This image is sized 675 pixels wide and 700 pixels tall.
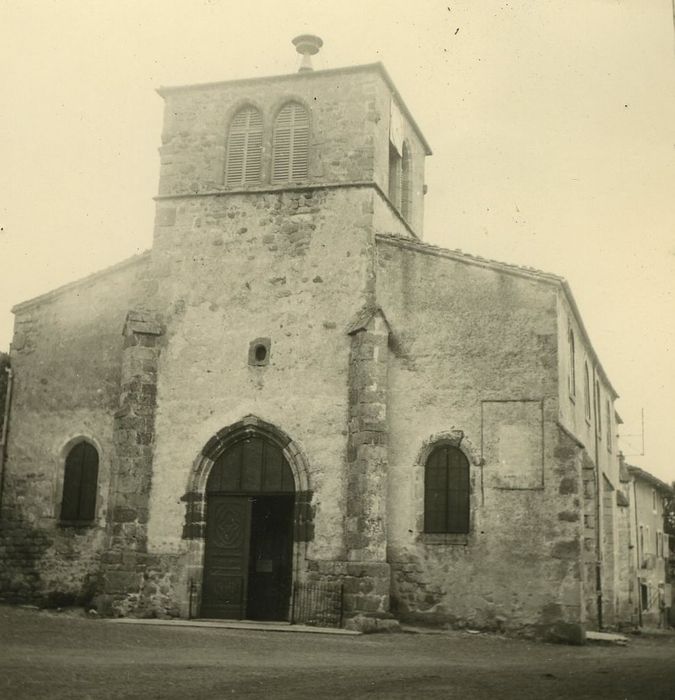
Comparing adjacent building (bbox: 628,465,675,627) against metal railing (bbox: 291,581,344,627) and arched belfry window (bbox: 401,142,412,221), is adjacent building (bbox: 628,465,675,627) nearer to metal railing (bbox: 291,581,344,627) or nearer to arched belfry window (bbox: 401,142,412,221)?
arched belfry window (bbox: 401,142,412,221)

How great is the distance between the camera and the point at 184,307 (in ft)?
65.4

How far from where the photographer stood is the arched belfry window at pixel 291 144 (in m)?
20.2

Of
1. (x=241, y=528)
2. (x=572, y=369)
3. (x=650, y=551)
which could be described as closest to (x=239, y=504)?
(x=241, y=528)

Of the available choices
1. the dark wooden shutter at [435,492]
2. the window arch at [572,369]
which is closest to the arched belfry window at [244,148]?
the dark wooden shutter at [435,492]

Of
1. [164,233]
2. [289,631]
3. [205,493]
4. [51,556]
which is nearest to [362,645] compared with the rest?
[289,631]

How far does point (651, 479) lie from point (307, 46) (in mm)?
21717

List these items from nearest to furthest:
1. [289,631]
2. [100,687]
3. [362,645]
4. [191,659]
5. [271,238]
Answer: [100,687], [191,659], [362,645], [289,631], [271,238]

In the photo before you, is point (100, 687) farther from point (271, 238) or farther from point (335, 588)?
point (271, 238)

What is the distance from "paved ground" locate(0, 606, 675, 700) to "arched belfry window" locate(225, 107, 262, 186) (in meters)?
9.29

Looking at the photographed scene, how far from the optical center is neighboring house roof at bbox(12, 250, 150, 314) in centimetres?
2078

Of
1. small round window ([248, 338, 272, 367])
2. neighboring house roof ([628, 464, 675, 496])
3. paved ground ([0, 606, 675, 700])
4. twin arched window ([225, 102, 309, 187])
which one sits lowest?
paved ground ([0, 606, 675, 700])

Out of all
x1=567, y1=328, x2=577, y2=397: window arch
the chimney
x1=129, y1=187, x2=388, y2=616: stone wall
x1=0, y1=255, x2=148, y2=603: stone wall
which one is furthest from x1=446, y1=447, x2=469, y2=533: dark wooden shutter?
the chimney

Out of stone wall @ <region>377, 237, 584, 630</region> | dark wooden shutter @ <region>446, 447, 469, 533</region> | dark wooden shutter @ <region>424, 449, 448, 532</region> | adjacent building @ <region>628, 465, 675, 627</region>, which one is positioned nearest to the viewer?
stone wall @ <region>377, 237, 584, 630</region>

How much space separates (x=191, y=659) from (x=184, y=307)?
9.22 meters
